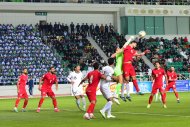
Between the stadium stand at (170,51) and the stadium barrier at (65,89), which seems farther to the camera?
the stadium stand at (170,51)

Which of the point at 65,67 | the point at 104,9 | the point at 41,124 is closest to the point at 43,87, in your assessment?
the point at 41,124

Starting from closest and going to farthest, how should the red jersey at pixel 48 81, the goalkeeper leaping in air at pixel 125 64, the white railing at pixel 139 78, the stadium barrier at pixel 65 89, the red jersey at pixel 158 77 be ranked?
the goalkeeper leaping in air at pixel 125 64
the red jersey at pixel 48 81
the red jersey at pixel 158 77
the stadium barrier at pixel 65 89
the white railing at pixel 139 78

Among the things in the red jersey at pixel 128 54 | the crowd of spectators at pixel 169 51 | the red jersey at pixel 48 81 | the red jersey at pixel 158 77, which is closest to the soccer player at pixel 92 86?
the red jersey at pixel 128 54

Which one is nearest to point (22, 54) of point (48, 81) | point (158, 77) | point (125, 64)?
point (158, 77)

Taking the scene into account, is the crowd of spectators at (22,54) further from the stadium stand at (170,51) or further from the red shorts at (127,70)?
the red shorts at (127,70)

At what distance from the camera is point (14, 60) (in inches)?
2525

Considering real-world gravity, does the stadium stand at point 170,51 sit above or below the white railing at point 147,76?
above

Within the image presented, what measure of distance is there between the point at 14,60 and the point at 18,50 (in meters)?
2.58

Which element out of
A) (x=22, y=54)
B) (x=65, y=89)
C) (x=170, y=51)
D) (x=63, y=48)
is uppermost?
(x=63, y=48)

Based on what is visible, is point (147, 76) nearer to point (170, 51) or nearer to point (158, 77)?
point (170, 51)

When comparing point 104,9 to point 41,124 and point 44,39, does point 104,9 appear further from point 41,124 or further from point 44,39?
point 41,124

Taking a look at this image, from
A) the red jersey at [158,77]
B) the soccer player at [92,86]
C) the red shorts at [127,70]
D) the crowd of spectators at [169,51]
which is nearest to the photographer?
the soccer player at [92,86]

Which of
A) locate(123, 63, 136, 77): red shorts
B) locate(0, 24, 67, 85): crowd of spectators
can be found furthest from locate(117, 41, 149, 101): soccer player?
locate(0, 24, 67, 85): crowd of spectators

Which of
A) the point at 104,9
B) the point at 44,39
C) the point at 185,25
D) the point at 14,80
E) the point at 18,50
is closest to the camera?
the point at 14,80
